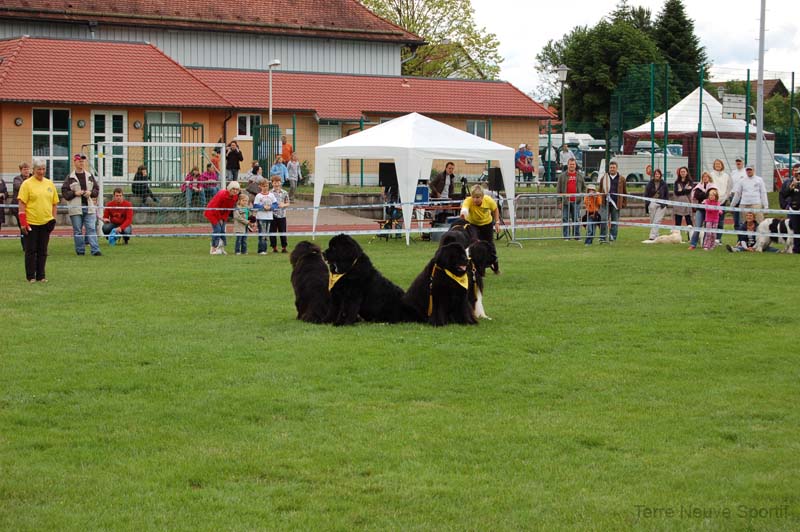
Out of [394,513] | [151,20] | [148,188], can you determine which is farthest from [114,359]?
[151,20]

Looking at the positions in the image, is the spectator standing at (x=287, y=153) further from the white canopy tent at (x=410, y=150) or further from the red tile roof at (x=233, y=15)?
the red tile roof at (x=233, y=15)

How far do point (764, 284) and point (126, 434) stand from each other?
1193 cm

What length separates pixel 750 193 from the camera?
23.6 m

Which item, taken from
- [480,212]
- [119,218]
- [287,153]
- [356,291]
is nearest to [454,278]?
[356,291]

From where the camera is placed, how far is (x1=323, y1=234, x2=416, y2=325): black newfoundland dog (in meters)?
11.8

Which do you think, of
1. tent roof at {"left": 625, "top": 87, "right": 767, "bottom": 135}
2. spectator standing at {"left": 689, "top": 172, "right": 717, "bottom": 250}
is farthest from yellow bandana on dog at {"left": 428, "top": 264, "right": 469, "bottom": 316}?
tent roof at {"left": 625, "top": 87, "right": 767, "bottom": 135}

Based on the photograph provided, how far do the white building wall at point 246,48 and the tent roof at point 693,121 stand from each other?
1777cm

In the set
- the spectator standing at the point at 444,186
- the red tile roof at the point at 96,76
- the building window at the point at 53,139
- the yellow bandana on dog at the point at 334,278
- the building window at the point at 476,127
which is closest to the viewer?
the yellow bandana on dog at the point at 334,278

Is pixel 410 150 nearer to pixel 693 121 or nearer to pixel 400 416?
pixel 400 416

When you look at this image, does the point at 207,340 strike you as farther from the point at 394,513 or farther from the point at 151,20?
the point at 151,20

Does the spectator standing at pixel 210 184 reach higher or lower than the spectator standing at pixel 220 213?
higher

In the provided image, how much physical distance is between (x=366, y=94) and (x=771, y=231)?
83.8 feet

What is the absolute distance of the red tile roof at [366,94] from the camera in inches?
1692

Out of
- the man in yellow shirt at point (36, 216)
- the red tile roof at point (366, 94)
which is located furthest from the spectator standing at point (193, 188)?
the man in yellow shirt at point (36, 216)
